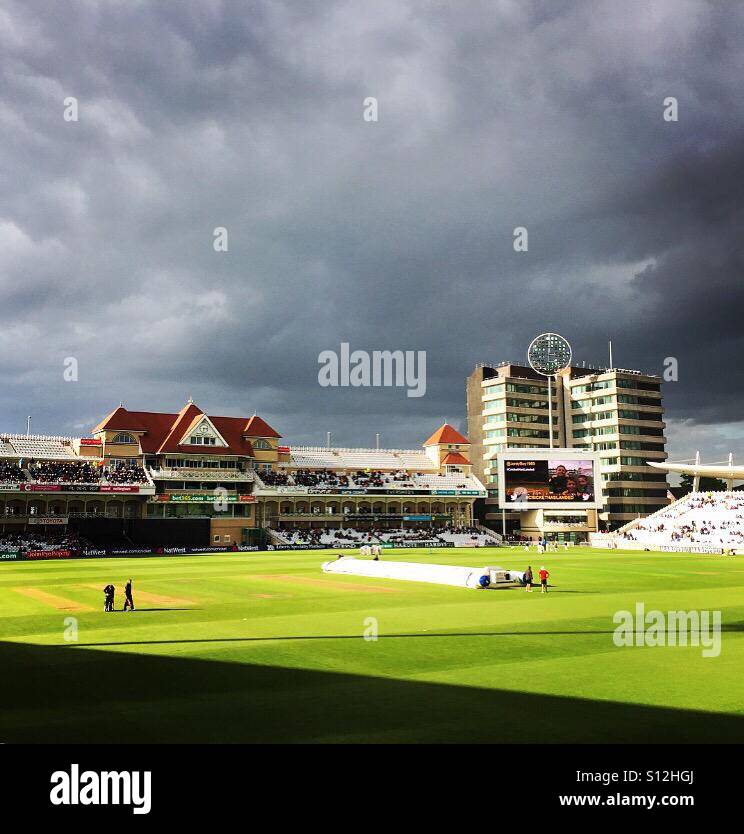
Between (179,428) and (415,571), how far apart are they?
63.6 m

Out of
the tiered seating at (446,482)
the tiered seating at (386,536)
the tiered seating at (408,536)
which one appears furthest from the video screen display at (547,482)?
the tiered seating at (446,482)

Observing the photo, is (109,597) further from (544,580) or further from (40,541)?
(40,541)

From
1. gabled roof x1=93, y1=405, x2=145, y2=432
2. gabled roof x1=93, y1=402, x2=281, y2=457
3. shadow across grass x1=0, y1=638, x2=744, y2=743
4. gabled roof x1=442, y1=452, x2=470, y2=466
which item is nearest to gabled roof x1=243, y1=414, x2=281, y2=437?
gabled roof x1=93, y1=402, x2=281, y2=457

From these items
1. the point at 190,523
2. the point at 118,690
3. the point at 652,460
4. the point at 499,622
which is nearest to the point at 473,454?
the point at 652,460

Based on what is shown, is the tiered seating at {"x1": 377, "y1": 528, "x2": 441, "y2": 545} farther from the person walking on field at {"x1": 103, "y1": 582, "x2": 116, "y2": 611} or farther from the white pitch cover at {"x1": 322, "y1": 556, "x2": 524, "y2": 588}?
the person walking on field at {"x1": 103, "y1": 582, "x2": 116, "y2": 611}

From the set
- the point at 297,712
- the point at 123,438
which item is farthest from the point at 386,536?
the point at 297,712

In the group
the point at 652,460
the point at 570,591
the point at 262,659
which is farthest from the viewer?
the point at 652,460

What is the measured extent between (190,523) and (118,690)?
72.5 meters

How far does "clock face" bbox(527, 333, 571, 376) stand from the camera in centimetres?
10644

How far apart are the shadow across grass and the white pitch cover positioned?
21314 mm

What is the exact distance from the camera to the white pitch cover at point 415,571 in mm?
38031

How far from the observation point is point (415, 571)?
42031 mm

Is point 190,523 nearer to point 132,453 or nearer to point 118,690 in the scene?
point 132,453
